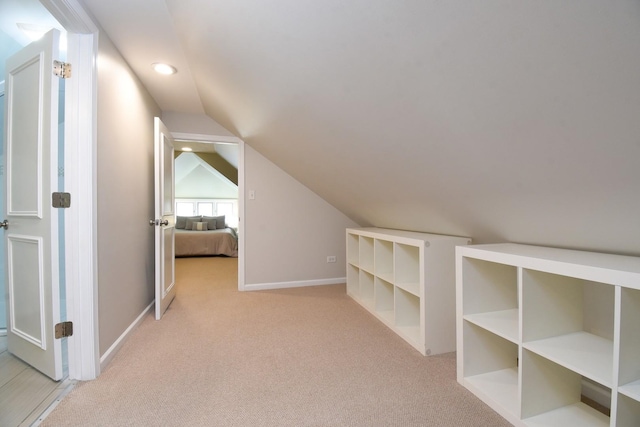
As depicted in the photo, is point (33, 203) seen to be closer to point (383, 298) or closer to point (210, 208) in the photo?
point (383, 298)

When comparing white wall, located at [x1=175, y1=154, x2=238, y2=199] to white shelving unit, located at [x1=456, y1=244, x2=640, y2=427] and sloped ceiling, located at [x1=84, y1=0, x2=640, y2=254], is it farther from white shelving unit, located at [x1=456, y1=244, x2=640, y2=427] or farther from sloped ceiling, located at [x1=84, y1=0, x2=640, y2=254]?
white shelving unit, located at [x1=456, y1=244, x2=640, y2=427]

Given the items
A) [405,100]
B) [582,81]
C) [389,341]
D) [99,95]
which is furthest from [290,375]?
[99,95]

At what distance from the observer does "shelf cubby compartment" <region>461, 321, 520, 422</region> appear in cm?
138

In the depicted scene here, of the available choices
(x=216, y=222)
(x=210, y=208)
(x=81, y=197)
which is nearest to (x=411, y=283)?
(x=81, y=197)

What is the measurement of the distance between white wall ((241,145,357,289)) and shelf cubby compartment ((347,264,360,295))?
489 mm

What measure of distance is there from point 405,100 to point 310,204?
91.1 inches

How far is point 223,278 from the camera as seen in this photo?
3.81m

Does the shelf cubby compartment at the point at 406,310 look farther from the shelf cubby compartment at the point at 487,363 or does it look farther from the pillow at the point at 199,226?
the pillow at the point at 199,226

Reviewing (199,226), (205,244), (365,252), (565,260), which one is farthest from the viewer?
(199,226)

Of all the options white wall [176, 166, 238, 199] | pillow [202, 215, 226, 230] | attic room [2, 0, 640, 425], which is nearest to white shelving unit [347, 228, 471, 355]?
attic room [2, 0, 640, 425]

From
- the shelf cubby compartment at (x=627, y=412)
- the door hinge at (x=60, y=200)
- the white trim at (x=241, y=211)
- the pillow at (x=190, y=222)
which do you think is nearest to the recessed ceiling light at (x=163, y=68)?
the white trim at (x=241, y=211)

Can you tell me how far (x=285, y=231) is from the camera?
333 centimetres

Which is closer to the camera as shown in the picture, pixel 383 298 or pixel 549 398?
pixel 549 398

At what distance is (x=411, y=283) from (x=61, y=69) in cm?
245
